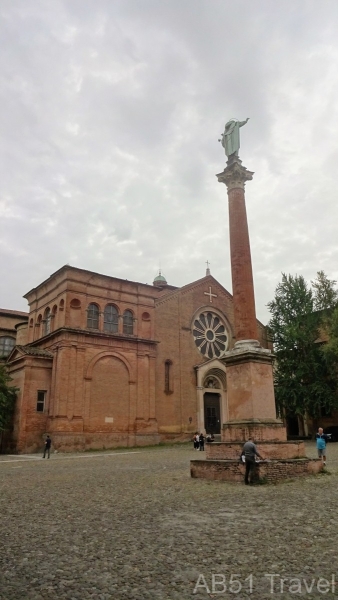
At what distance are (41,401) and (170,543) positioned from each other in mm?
24562

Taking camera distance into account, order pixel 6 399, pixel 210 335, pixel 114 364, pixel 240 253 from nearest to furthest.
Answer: pixel 240 253 < pixel 6 399 < pixel 114 364 < pixel 210 335

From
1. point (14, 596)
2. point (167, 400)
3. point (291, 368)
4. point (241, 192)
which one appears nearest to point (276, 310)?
point (291, 368)

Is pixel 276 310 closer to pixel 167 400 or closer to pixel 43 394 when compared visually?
pixel 167 400

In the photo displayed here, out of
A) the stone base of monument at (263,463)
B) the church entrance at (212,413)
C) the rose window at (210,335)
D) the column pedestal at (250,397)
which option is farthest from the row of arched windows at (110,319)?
the stone base of monument at (263,463)

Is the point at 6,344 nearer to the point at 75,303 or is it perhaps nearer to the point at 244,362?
the point at 75,303

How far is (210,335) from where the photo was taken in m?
37.8

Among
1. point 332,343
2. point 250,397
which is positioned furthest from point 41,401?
point 332,343

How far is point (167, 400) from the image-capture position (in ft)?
108

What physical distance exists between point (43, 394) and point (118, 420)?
208 inches

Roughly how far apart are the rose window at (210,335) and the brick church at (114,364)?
92 millimetres

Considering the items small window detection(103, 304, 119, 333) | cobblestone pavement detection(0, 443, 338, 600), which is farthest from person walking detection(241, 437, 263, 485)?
small window detection(103, 304, 119, 333)

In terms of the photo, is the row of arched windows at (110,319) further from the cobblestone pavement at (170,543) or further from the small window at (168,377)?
the cobblestone pavement at (170,543)

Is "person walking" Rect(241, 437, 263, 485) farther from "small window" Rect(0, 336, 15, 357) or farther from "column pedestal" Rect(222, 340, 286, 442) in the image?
"small window" Rect(0, 336, 15, 357)

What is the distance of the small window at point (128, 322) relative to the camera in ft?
106
